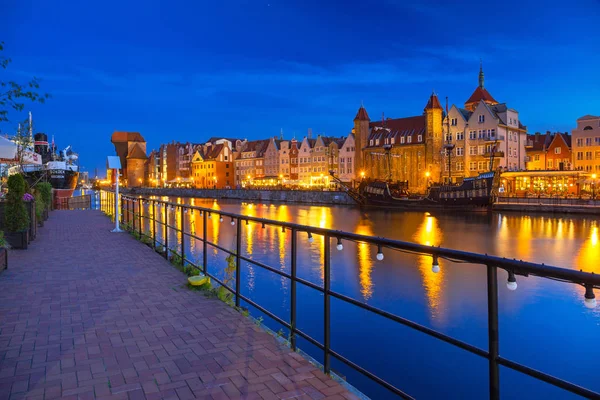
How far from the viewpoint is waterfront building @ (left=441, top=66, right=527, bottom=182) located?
2645 inches

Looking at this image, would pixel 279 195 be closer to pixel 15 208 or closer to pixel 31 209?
pixel 31 209

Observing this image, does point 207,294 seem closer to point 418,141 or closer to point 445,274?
point 445,274

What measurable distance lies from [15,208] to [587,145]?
76.1 m

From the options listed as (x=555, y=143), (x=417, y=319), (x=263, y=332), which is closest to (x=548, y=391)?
(x=417, y=319)

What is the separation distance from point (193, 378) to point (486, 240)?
30671mm

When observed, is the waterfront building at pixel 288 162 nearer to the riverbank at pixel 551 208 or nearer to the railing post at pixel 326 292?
the riverbank at pixel 551 208

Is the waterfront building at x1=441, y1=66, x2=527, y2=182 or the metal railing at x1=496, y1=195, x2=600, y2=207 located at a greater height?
the waterfront building at x1=441, y1=66, x2=527, y2=182

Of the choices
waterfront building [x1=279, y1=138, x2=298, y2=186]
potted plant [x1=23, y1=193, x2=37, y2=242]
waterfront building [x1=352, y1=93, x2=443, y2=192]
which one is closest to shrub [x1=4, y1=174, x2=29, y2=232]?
potted plant [x1=23, y1=193, x2=37, y2=242]

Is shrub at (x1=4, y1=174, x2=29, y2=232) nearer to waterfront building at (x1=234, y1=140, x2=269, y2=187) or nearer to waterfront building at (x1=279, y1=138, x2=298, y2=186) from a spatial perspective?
waterfront building at (x1=279, y1=138, x2=298, y2=186)

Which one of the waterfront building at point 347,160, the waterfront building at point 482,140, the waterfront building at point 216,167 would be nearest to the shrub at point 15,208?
the waterfront building at point 482,140

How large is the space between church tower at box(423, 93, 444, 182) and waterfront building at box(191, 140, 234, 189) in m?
60.5

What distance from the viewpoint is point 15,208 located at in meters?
11.9

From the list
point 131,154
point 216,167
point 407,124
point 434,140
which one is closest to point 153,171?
point 131,154

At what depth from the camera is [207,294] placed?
7.31 meters
